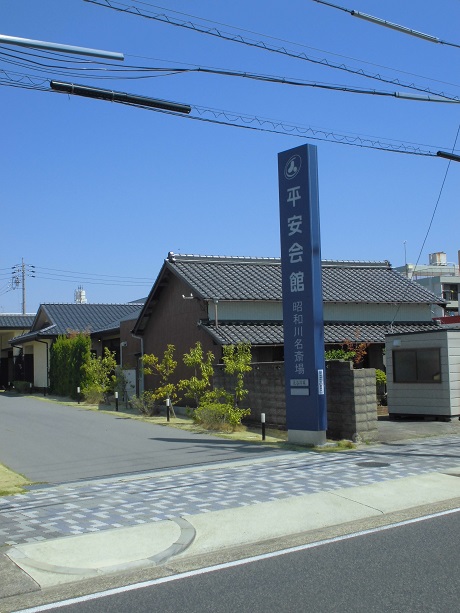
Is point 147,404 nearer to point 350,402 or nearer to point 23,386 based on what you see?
point 350,402

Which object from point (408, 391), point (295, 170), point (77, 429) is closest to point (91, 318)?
point (77, 429)

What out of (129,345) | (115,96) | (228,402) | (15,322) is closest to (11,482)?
(115,96)

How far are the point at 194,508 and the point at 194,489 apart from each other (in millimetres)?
1325

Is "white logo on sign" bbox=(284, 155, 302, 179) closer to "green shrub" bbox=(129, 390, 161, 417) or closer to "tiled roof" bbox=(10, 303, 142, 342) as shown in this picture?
"green shrub" bbox=(129, 390, 161, 417)

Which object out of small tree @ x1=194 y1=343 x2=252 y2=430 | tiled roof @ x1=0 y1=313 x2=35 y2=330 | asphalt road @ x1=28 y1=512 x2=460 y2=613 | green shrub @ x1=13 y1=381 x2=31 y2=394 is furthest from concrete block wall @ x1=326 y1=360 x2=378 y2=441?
tiled roof @ x1=0 y1=313 x2=35 y2=330

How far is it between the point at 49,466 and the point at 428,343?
12.2 meters

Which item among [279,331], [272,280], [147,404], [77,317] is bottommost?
[147,404]

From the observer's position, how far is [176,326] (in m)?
26.1

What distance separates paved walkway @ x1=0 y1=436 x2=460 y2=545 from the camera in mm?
8945

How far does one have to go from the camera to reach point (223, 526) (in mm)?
8695

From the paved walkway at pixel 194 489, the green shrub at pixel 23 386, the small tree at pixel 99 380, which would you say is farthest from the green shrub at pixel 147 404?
the green shrub at pixel 23 386

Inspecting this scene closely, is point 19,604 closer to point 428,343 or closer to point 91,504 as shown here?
point 91,504

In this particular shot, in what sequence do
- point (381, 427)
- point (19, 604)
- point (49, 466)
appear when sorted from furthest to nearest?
point (381, 427) < point (49, 466) < point (19, 604)

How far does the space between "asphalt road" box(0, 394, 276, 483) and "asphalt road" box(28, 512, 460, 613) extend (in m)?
5.95
